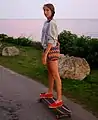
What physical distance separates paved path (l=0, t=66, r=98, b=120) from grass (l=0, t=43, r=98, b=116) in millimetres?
286

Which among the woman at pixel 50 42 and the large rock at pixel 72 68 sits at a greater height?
the woman at pixel 50 42

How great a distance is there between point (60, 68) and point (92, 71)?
5.99 ft

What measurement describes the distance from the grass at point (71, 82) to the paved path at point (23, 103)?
0.94 feet

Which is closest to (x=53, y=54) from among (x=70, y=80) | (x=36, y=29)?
(x=70, y=80)

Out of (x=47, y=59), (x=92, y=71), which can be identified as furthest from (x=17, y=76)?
(x=47, y=59)

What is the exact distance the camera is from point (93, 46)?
11.5m

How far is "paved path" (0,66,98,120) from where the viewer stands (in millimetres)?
6090

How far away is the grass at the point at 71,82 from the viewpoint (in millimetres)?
7336

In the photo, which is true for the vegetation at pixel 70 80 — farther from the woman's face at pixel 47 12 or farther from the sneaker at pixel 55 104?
the woman's face at pixel 47 12

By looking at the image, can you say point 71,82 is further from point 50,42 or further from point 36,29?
point 36,29

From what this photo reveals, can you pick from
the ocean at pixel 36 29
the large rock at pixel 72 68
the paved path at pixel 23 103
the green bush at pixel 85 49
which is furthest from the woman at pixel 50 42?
the ocean at pixel 36 29

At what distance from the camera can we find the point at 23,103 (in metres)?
6.90

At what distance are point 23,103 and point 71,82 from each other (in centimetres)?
234

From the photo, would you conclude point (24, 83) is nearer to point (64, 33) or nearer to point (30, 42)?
point (64, 33)
